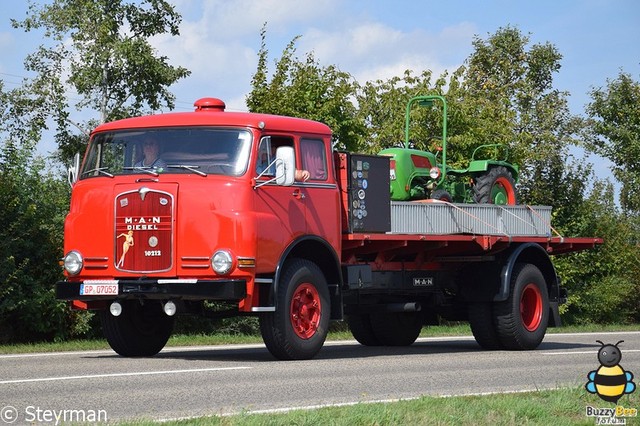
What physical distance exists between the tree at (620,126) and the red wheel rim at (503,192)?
37.2 meters

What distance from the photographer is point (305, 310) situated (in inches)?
589

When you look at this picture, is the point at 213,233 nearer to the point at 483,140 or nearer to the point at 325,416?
the point at 325,416

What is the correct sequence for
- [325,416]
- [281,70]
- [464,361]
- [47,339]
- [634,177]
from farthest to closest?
[634,177] → [281,70] → [47,339] → [464,361] → [325,416]

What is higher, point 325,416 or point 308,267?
point 308,267

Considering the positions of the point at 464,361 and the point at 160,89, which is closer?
the point at 464,361

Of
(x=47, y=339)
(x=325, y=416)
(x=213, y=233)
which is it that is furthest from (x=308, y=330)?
(x=47, y=339)

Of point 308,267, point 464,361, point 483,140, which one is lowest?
point 464,361

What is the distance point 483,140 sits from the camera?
39.1 m

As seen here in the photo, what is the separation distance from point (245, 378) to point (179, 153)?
3463mm

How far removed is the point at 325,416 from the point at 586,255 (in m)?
36.0

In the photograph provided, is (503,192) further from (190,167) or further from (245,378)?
(245,378)

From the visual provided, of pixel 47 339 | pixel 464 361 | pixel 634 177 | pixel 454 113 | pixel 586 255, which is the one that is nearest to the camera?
pixel 464 361

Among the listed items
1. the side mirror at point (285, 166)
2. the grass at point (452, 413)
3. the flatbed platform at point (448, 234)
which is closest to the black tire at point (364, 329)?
the flatbed platform at point (448, 234)

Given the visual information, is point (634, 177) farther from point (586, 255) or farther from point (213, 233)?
point (213, 233)
